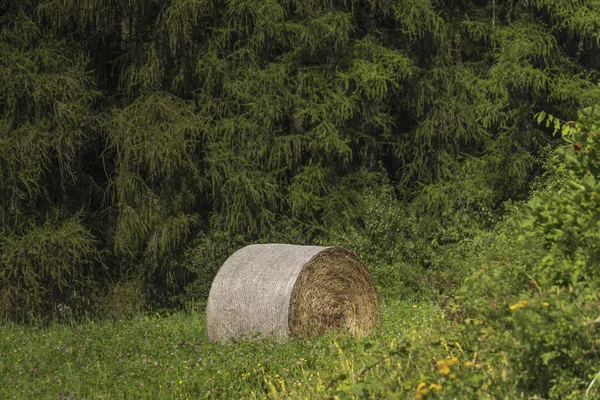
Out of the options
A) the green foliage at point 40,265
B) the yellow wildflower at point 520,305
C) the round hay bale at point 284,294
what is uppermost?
the yellow wildflower at point 520,305

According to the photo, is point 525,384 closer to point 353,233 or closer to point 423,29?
point 353,233

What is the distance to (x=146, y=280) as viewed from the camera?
1399 centimetres

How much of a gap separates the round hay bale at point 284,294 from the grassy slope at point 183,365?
1.26 ft

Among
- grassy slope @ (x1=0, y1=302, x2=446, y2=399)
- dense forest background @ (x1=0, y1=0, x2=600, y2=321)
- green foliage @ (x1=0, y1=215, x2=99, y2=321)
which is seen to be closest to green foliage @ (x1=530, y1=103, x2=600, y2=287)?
grassy slope @ (x1=0, y1=302, x2=446, y2=399)

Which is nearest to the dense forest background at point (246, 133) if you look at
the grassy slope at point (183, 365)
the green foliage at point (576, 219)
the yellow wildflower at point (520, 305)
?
the grassy slope at point (183, 365)

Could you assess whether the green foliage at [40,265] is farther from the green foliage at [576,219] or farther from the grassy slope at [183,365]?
the green foliage at [576,219]

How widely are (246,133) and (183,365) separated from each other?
256 inches

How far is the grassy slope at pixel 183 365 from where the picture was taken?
6.69m

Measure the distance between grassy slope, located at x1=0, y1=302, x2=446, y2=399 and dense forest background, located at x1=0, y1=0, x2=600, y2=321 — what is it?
12.2 feet

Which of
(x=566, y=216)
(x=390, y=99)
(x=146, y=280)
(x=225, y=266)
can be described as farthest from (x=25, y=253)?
(x=566, y=216)

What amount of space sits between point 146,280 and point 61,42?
4.00 m

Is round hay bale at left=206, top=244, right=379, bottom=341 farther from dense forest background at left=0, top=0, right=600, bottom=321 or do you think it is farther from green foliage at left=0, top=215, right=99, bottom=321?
green foliage at left=0, top=215, right=99, bottom=321

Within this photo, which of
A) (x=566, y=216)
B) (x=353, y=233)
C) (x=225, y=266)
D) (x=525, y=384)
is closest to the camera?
(x=525, y=384)

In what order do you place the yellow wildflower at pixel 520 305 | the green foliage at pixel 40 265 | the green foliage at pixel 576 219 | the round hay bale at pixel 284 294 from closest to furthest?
the yellow wildflower at pixel 520 305, the green foliage at pixel 576 219, the round hay bale at pixel 284 294, the green foliage at pixel 40 265
